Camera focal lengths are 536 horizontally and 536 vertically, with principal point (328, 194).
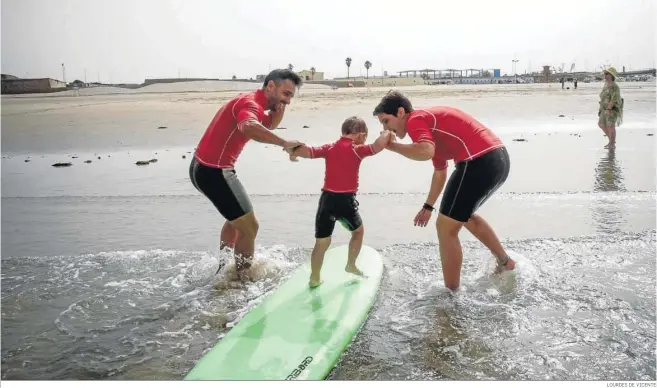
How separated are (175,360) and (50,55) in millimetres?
5840

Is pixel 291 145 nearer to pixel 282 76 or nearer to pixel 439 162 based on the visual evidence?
pixel 282 76

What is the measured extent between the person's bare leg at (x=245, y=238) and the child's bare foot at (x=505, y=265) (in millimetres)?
2145

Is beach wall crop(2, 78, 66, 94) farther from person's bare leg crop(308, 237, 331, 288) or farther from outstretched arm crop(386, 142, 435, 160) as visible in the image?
outstretched arm crop(386, 142, 435, 160)

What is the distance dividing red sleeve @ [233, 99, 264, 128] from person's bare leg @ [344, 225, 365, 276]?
1196 millimetres

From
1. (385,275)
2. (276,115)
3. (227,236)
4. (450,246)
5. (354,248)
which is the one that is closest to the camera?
(450,246)

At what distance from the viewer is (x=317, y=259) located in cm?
428

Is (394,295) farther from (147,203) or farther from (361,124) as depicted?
(147,203)

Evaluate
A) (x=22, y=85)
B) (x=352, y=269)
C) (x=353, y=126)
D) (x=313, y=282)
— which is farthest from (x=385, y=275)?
(x=22, y=85)

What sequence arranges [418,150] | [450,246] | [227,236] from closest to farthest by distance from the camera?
[418,150] → [450,246] → [227,236]

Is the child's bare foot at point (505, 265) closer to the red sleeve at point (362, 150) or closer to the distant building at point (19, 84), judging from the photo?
the red sleeve at point (362, 150)

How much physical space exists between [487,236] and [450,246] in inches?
22.8

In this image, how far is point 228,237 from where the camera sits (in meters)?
5.09

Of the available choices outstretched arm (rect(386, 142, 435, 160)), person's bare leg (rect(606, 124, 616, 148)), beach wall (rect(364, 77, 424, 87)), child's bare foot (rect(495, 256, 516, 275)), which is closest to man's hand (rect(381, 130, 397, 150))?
outstretched arm (rect(386, 142, 435, 160))
